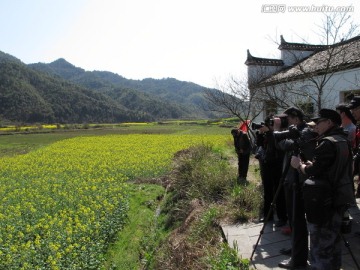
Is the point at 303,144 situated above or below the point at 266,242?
above

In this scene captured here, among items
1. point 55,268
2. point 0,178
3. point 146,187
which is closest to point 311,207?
point 55,268

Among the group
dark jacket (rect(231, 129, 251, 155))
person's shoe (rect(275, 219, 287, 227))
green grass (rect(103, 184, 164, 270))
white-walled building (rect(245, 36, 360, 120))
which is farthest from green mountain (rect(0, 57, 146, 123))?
person's shoe (rect(275, 219, 287, 227))

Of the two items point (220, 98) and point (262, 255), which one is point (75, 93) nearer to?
point (220, 98)

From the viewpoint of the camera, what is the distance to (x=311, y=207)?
10.2ft

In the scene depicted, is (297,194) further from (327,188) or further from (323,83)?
(323,83)

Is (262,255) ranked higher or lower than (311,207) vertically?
lower

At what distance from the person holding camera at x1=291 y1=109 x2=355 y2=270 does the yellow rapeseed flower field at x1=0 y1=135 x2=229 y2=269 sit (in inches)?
165

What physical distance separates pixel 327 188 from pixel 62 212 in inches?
271

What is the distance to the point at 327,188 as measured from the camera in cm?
307

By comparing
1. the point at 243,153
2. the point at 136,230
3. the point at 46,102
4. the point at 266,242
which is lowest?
the point at 136,230

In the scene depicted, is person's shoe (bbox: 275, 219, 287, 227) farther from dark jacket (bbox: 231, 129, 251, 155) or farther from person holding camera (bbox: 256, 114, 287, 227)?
dark jacket (bbox: 231, 129, 251, 155)

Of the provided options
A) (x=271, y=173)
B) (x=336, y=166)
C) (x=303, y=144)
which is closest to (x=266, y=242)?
(x=271, y=173)

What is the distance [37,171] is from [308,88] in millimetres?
11691

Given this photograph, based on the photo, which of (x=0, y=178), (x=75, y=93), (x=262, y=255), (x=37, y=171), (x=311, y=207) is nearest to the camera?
(x=311, y=207)
